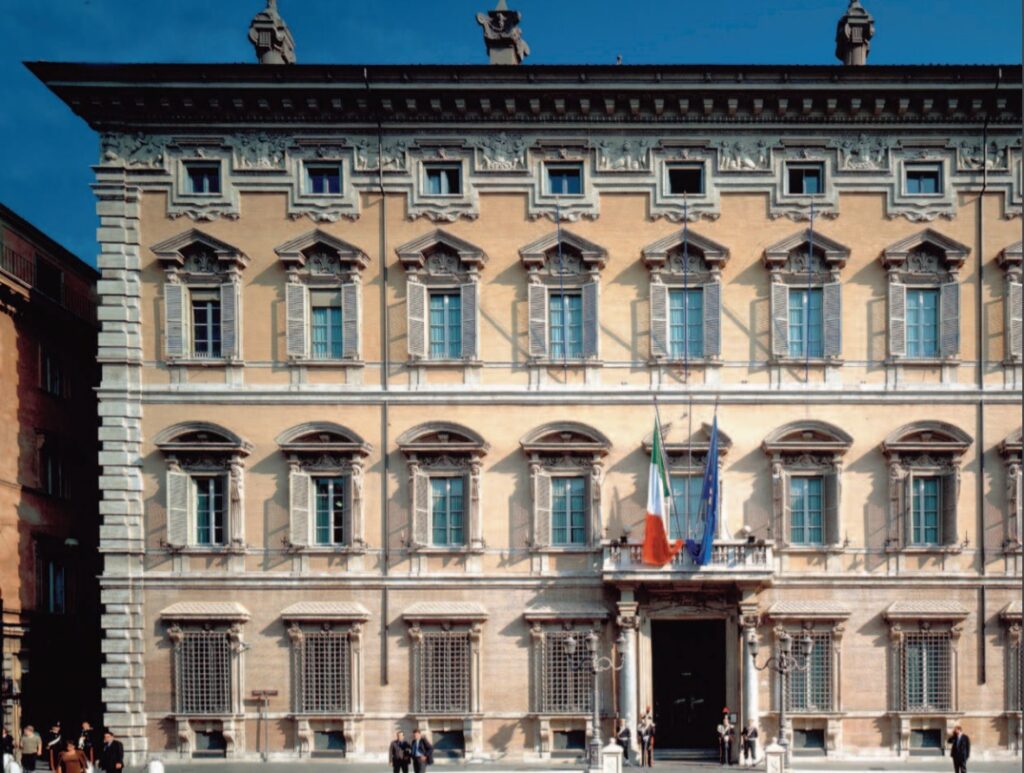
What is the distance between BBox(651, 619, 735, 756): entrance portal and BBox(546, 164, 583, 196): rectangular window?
39.4 feet

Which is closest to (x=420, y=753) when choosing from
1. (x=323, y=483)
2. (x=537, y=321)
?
(x=323, y=483)

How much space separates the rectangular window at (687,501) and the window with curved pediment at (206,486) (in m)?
11.5

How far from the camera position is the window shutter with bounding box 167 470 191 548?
2627 cm

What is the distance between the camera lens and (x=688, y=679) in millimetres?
26562

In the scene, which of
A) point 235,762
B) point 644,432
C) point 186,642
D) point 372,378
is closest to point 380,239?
point 372,378

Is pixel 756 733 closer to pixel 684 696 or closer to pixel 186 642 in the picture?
pixel 684 696

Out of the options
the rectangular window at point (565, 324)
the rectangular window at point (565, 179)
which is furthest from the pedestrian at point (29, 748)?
the rectangular window at point (565, 179)

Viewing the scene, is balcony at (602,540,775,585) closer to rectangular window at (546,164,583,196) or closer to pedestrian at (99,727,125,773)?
rectangular window at (546,164,583,196)

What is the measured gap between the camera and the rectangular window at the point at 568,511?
86.9ft

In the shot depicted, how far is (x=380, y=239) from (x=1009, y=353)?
56.8 ft

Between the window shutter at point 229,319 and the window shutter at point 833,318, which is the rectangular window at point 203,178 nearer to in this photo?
the window shutter at point 229,319

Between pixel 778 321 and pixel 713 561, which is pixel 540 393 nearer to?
pixel 713 561

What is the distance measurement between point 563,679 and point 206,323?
13587 mm

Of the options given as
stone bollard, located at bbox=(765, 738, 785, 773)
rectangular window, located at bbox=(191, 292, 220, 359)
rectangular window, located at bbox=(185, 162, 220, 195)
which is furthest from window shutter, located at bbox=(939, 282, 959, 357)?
rectangular window, located at bbox=(185, 162, 220, 195)
